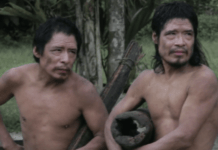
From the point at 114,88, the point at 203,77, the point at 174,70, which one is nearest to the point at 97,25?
the point at 114,88

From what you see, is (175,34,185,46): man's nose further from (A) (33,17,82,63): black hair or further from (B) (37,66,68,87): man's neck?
(B) (37,66,68,87): man's neck

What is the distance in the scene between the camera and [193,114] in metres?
2.62

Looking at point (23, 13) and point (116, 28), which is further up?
point (23, 13)

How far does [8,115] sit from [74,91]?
2.77 metres

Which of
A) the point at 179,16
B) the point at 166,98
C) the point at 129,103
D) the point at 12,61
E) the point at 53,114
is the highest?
the point at 179,16

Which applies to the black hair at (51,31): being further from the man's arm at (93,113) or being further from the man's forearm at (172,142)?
the man's forearm at (172,142)

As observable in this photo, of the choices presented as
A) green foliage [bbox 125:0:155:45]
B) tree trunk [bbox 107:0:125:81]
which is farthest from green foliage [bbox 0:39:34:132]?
green foliage [bbox 125:0:155:45]

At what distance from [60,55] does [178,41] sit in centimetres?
95

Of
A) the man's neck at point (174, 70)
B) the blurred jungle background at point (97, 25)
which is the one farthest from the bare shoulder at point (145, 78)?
the blurred jungle background at point (97, 25)

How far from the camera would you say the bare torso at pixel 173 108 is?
2.72 meters

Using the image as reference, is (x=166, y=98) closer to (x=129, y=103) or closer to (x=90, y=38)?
(x=129, y=103)

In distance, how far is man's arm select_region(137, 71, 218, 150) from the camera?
2.62 meters

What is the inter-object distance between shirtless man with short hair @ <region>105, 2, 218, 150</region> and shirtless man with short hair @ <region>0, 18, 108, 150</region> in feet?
1.30

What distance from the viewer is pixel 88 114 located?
10.5ft
